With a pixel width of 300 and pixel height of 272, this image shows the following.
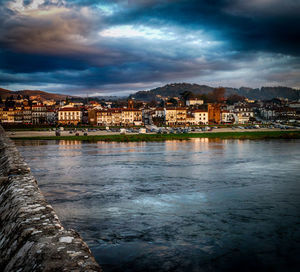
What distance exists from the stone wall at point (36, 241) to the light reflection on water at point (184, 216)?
12.1ft

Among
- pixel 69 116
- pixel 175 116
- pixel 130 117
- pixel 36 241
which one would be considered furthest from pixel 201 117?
pixel 36 241

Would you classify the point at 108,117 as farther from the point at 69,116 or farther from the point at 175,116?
the point at 175,116

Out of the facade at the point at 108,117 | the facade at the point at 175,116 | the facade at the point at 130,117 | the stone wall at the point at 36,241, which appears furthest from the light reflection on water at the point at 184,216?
the facade at the point at 175,116

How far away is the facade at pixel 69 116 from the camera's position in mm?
175875

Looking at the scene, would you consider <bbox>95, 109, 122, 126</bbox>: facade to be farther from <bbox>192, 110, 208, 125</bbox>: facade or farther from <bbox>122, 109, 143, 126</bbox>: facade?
<bbox>192, 110, 208, 125</bbox>: facade

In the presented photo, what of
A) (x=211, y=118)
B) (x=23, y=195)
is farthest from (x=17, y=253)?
(x=211, y=118)

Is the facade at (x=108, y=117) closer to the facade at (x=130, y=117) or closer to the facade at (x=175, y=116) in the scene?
the facade at (x=130, y=117)

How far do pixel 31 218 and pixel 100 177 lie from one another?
1769 centimetres

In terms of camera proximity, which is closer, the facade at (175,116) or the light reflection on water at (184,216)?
the light reflection on water at (184,216)

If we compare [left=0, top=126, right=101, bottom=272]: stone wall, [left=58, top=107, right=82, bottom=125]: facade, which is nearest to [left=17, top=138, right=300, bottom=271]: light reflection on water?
[left=0, top=126, right=101, bottom=272]: stone wall

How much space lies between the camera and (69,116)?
177 m

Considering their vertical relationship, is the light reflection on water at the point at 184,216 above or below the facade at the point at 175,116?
below

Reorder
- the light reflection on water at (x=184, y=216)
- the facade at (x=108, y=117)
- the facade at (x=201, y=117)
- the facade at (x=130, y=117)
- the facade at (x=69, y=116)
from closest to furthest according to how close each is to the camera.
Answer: the light reflection on water at (x=184, y=216) < the facade at (x=108, y=117) < the facade at (x=130, y=117) < the facade at (x=69, y=116) < the facade at (x=201, y=117)

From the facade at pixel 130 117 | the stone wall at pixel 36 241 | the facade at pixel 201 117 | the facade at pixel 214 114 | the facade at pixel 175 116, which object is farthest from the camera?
the facade at pixel 214 114
